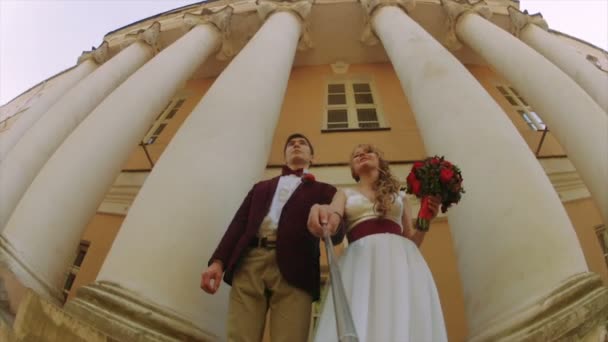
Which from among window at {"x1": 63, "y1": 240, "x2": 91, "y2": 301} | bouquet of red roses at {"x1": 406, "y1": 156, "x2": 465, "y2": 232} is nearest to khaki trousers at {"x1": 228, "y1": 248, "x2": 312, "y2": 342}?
bouquet of red roses at {"x1": 406, "y1": 156, "x2": 465, "y2": 232}

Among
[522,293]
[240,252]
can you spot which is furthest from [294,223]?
[522,293]

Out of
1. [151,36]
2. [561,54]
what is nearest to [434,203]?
[561,54]

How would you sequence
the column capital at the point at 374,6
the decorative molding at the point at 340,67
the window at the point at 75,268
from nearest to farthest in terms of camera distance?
the window at the point at 75,268
the column capital at the point at 374,6
the decorative molding at the point at 340,67

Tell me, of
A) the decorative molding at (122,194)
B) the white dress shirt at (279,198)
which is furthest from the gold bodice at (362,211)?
the decorative molding at (122,194)

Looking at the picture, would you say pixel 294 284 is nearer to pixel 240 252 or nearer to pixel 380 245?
pixel 240 252

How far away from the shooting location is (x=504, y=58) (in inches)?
318

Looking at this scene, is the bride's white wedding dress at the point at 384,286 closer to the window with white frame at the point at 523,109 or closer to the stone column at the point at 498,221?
the stone column at the point at 498,221

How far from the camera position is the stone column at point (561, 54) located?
7.40 metres

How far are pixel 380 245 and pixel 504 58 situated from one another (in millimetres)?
6496

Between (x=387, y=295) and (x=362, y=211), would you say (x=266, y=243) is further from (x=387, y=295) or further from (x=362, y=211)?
(x=387, y=295)

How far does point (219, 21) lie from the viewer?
36.2ft

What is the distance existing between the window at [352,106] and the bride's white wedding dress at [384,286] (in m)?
7.10

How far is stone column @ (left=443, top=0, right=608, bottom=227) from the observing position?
4.82 metres

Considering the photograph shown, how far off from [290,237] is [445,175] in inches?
43.9
